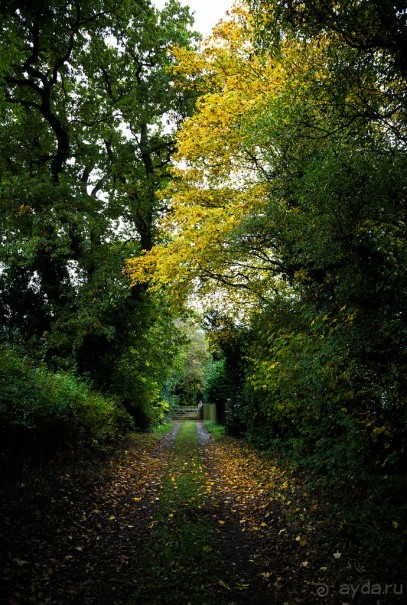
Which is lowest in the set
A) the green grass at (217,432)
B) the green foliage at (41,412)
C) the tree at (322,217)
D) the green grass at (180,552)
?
the green grass at (217,432)

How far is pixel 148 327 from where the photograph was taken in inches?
557

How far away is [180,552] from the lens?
14.3ft

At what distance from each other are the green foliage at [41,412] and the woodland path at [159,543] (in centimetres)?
58

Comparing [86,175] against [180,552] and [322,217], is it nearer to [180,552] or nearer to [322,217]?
[322,217]

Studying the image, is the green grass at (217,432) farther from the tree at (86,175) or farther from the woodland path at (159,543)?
the woodland path at (159,543)

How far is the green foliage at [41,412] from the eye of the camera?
5355 mm

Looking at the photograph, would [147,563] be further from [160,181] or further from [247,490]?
[160,181]

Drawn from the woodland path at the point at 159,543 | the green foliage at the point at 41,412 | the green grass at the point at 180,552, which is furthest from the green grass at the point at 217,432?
the green grass at the point at 180,552

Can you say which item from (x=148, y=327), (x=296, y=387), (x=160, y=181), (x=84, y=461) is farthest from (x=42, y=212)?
(x=296, y=387)

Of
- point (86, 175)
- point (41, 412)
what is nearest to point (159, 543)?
point (41, 412)

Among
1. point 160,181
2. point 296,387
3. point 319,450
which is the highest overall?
point 160,181

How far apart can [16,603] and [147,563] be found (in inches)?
55.9

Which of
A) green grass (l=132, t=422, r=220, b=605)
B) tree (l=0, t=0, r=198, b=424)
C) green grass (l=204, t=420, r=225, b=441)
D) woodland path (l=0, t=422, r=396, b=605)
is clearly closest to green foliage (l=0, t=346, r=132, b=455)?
woodland path (l=0, t=422, r=396, b=605)

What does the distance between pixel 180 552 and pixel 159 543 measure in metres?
0.47
